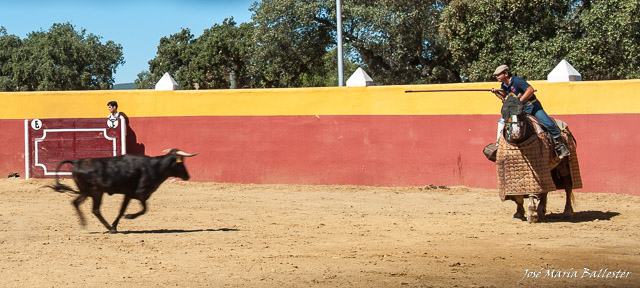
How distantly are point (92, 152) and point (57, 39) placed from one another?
3148cm

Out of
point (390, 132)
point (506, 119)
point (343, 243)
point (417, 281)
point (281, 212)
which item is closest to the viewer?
point (417, 281)

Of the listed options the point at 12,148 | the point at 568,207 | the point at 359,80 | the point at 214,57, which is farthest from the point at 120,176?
the point at 214,57

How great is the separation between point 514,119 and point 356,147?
5.13 m

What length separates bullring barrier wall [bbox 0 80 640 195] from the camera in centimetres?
1221

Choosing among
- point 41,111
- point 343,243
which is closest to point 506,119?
point 343,243

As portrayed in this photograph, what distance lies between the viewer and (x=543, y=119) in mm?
9492

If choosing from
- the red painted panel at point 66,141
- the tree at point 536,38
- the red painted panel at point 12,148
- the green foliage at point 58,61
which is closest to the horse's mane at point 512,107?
the red painted panel at point 66,141

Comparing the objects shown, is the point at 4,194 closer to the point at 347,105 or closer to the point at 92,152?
the point at 92,152

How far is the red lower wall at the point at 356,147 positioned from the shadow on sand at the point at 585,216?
180cm

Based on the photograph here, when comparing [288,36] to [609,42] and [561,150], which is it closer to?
[609,42]

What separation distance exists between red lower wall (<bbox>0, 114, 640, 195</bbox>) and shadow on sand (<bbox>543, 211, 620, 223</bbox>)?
180 cm

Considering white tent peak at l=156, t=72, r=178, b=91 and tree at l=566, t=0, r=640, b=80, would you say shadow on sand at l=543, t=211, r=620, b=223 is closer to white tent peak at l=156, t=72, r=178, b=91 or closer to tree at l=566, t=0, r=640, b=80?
white tent peak at l=156, t=72, r=178, b=91

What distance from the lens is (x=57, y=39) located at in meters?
44.2

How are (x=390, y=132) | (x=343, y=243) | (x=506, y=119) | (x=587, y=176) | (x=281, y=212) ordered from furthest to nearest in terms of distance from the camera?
(x=390, y=132)
(x=587, y=176)
(x=281, y=212)
(x=506, y=119)
(x=343, y=243)
